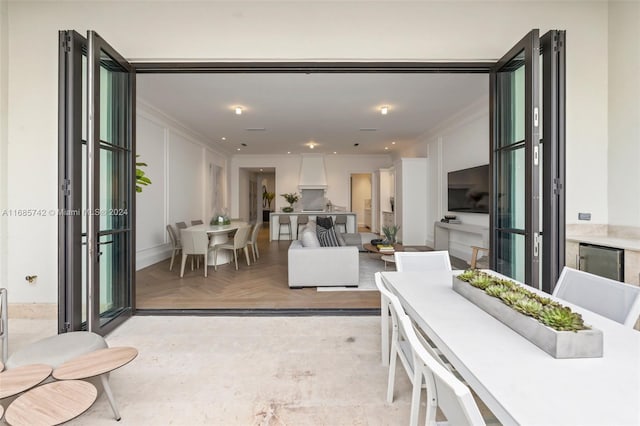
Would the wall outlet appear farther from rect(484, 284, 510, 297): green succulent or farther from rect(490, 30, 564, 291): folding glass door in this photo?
rect(484, 284, 510, 297): green succulent

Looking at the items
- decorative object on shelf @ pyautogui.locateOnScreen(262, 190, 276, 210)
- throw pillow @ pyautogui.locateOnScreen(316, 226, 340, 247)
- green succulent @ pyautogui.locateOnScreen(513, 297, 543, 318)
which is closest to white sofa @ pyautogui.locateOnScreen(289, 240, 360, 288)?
throw pillow @ pyautogui.locateOnScreen(316, 226, 340, 247)

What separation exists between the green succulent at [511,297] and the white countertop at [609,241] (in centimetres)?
185

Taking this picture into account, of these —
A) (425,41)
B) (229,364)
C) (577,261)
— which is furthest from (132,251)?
(577,261)

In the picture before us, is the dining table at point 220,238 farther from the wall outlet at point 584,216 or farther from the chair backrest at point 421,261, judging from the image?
the wall outlet at point 584,216

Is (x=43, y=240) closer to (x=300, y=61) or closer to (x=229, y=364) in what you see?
(x=229, y=364)

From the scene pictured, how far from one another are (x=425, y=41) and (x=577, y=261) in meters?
2.51

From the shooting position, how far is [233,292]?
3811mm

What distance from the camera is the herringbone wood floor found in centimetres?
331

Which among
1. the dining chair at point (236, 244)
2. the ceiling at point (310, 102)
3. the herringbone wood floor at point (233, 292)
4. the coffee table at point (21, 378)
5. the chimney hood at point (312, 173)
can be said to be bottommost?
the herringbone wood floor at point (233, 292)

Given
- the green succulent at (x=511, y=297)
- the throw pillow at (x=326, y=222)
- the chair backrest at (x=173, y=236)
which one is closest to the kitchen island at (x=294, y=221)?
the throw pillow at (x=326, y=222)

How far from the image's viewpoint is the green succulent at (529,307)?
1.09 m

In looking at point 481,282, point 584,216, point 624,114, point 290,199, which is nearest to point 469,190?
point 584,216

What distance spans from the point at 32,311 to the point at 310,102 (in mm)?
4526

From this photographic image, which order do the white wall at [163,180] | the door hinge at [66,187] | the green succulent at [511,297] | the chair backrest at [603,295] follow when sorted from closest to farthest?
1. the green succulent at [511,297]
2. the chair backrest at [603,295]
3. the door hinge at [66,187]
4. the white wall at [163,180]
